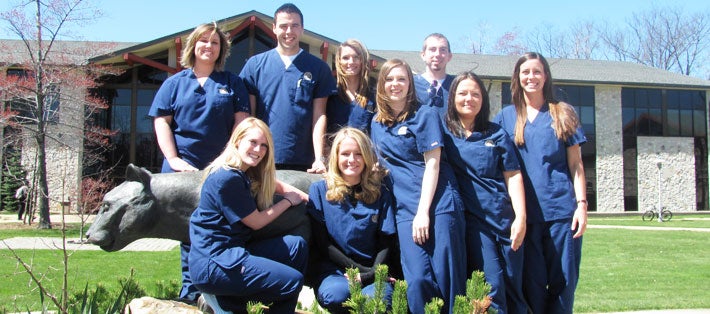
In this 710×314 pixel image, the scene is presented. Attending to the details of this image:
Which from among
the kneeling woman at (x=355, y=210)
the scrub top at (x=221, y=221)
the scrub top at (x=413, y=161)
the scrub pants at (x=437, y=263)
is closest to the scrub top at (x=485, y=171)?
the scrub top at (x=413, y=161)

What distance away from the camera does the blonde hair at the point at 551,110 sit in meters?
3.94

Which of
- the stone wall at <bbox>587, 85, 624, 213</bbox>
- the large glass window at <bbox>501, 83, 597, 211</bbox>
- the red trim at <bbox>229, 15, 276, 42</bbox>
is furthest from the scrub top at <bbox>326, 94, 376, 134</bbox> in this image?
the stone wall at <bbox>587, 85, 624, 213</bbox>

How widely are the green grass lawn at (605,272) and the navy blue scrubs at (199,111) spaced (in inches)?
66.5

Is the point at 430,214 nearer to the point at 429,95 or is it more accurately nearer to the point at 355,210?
the point at 355,210

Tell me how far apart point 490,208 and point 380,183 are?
69cm

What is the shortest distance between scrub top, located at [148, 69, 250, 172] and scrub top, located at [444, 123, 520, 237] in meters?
1.56

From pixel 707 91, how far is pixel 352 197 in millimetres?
34835

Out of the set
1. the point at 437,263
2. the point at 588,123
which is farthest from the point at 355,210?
the point at 588,123

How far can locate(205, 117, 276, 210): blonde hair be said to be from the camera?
3.51 meters

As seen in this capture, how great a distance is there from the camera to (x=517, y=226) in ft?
11.7

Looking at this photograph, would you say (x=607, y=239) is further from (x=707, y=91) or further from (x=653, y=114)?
(x=707, y=91)

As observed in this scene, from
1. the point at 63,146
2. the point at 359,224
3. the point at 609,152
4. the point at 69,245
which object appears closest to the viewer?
the point at 359,224

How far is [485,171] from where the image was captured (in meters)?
3.64

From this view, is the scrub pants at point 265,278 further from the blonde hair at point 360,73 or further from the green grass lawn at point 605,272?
the green grass lawn at point 605,272
